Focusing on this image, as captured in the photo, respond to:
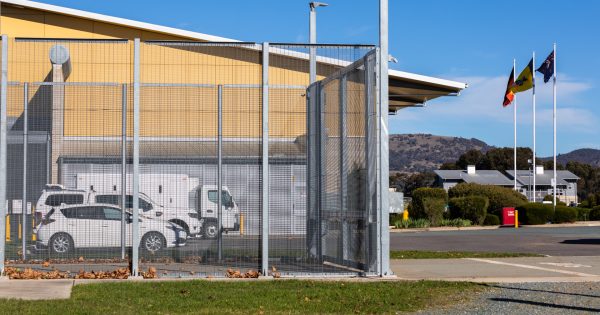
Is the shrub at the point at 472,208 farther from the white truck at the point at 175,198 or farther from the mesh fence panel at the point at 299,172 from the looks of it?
the white truck at the point at 175,198

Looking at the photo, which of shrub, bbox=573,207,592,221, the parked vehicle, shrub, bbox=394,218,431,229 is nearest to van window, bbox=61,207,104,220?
the parked vehicle

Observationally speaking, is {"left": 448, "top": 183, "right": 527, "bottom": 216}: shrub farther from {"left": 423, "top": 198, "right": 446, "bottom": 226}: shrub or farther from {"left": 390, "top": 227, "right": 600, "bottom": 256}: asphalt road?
{"left": 390, "top": 227, "right": 600, "bottom": 256}: asphalt road

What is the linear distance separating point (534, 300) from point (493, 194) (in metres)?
37.3

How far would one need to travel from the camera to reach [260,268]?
1434 cm

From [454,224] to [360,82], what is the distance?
28.4m

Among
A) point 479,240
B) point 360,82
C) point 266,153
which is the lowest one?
point 479,240

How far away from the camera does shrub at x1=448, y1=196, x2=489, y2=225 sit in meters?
44.2

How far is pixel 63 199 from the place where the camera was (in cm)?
1403

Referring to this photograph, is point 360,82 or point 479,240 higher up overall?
point 360,82

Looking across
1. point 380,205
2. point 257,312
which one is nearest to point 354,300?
point 257,312

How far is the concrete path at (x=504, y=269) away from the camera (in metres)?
14.5

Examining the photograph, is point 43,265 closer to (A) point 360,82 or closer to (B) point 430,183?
(A) point 360,82

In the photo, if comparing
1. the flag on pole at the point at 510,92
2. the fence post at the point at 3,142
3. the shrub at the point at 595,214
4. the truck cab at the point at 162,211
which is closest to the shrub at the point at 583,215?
the shrub at the point at 595,214

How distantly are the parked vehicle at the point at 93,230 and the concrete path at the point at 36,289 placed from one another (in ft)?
2.70
